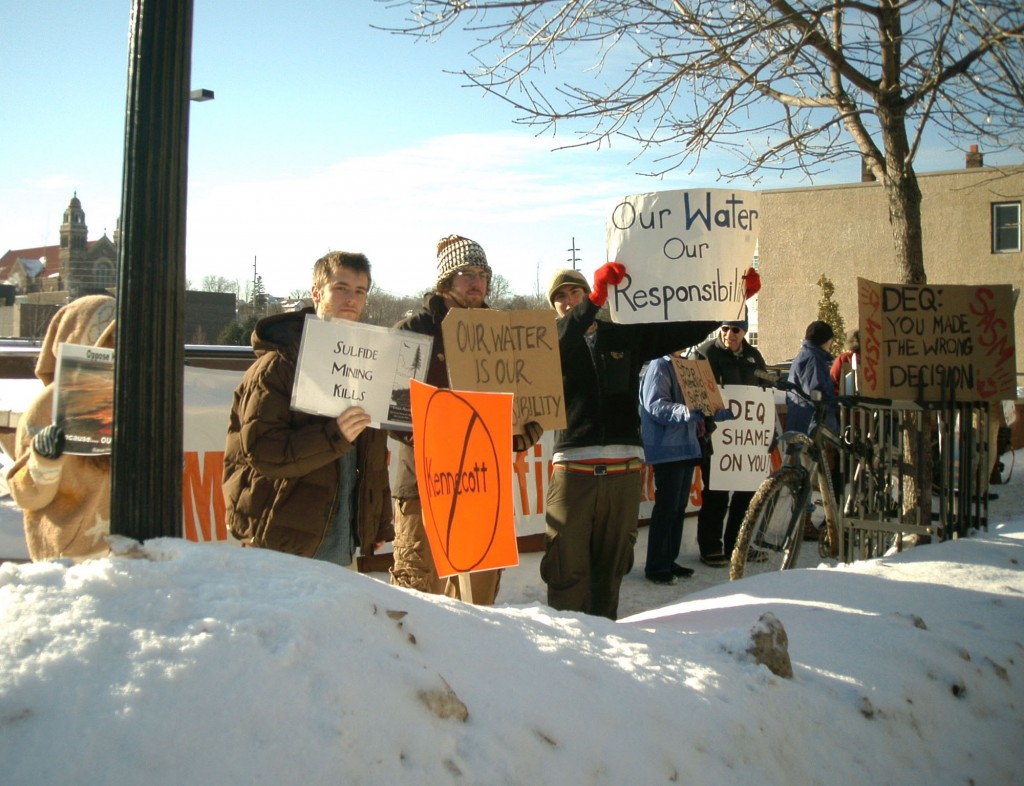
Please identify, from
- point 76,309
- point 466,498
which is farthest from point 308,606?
point 76,309

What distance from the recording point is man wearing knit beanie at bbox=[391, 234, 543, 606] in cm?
428

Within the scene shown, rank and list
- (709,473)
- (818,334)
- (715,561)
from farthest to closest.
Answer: (818,334) → (715,561) → (709,473)

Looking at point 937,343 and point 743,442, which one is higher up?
point 937,343

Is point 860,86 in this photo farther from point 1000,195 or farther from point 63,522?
point 1000,195

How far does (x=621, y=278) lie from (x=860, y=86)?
115 inches

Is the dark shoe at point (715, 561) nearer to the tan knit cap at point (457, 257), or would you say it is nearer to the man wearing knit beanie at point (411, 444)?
the man wearing knit beanie at point (411, 444)

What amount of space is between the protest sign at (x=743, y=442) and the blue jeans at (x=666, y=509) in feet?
0.82

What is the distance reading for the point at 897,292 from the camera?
6160 millimetres

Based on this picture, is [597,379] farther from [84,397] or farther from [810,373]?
[810,373]

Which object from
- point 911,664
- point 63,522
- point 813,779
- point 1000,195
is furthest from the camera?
point 1000,195

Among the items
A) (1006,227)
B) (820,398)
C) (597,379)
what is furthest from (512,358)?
(1006,227)

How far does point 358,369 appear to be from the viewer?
140 inches

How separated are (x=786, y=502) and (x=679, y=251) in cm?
174

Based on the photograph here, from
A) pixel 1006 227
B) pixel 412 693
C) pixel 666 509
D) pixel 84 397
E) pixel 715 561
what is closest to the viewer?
pixel 412 693
